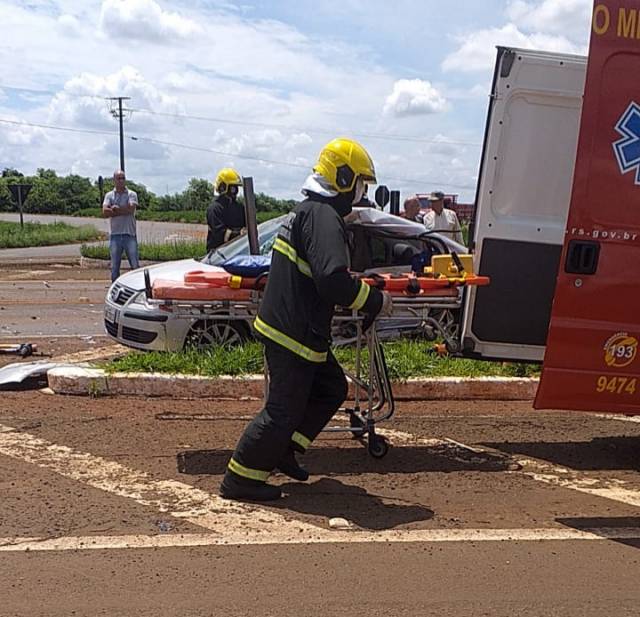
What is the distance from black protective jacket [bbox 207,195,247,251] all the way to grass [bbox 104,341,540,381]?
8.66 feet

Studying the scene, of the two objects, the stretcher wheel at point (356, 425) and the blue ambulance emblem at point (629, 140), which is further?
the stretcher wheel at point (356, 425)

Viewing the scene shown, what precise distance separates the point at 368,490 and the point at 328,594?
4.54ft

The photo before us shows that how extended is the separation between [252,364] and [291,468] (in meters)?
2.18

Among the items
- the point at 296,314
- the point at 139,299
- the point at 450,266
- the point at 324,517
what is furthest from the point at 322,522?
the point at 139,299

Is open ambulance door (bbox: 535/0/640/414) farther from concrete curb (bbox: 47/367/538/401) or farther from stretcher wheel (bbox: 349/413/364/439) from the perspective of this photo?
concrete curb (bbox: 47/367/538/401)

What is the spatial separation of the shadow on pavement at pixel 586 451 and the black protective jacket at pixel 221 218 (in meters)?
4.89

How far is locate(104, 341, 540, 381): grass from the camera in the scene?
702cm

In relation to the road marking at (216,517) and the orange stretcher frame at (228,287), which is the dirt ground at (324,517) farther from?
the orange stretcher frame at (228,287)

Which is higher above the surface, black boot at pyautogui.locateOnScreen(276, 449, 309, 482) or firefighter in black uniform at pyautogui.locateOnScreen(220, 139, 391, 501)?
firefighter in black uniform at pyautogui.locateOnScreen(220, 139, 391, 501)

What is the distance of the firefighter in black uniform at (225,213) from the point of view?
9.80 metres

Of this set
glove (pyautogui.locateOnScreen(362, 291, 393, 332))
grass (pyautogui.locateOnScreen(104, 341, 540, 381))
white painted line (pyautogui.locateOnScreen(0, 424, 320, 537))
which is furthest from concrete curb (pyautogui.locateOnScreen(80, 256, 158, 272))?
glove (pyautogui.locateOnScreen(362, 291, 393, 332))

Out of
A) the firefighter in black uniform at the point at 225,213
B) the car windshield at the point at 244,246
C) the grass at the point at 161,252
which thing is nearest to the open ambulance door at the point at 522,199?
the car windshield at the point at 244,246

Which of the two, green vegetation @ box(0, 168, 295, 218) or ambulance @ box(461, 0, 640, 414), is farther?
green vegetation @ box(0, 168, 295, 218)

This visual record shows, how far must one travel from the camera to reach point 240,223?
9.94m
